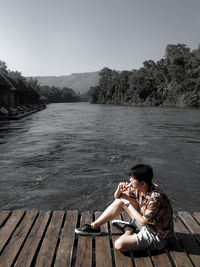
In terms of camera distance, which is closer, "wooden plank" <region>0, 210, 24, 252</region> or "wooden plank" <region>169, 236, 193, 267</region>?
"wooden plank" <region>169, 236, 193, 267</region>

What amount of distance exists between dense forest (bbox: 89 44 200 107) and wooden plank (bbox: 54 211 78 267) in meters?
72.4

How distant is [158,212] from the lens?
360 cm

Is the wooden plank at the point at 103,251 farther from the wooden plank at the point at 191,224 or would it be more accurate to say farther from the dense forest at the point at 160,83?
the dense forest at the point at 160,83

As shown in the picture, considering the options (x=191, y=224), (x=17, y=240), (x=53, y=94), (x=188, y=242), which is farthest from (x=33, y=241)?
(x=53, y=94)

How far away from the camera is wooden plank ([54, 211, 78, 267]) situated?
3608mm

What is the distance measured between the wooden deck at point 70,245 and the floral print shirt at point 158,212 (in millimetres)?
340

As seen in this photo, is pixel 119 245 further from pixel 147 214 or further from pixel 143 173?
pixel 143 173

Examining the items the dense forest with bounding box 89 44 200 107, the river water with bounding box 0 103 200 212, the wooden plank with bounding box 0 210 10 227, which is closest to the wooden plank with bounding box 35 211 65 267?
the wooden plank with bounding box 0 210 10 227

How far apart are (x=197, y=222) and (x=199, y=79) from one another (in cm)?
7456

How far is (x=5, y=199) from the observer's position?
24.8 ft

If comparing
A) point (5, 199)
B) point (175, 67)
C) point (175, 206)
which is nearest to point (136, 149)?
point (175, 206)

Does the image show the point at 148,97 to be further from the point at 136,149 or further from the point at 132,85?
the point at 136,149

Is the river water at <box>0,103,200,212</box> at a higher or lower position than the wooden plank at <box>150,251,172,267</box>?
lower

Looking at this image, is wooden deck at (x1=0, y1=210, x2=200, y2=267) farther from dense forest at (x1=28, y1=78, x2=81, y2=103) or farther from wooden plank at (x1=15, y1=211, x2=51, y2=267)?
dense forest at (x1=28, y1=78, x2=81, y2=103)
